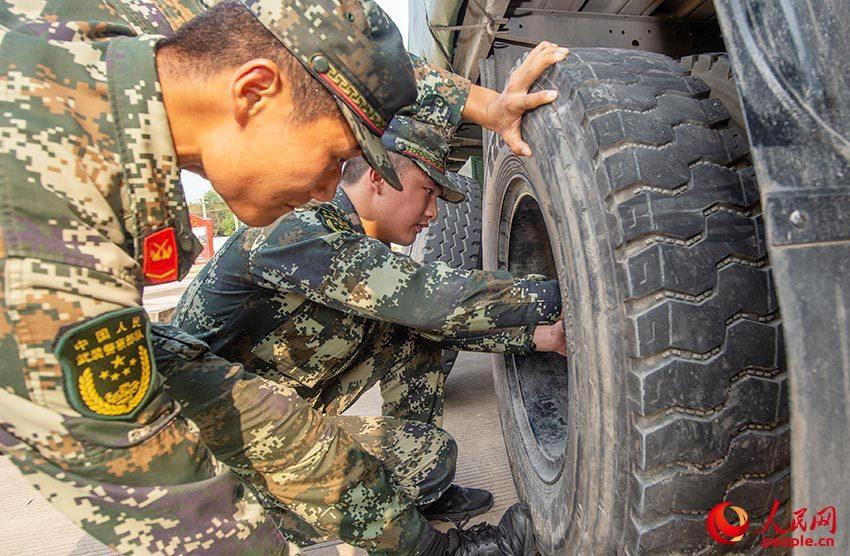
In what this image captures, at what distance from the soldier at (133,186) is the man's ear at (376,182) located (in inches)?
29.3

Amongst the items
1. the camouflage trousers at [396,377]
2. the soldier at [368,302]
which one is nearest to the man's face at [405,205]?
the soldier at [368,302]

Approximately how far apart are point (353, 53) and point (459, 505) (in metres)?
1.42

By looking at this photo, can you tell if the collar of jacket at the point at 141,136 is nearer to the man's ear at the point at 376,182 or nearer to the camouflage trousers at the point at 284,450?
the camouflage trousers at the point at 284,450

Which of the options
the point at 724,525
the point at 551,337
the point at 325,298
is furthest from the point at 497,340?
the point at 724,525

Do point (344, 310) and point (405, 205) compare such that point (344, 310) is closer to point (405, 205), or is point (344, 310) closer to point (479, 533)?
point (405, 205)

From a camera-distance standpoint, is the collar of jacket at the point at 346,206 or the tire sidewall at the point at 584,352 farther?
the collar of jacket at the point at 346,206

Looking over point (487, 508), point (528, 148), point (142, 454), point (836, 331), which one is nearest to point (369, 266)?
point (528, 148)

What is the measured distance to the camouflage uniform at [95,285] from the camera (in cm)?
72

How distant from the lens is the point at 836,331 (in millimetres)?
650

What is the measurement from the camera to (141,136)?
850mm

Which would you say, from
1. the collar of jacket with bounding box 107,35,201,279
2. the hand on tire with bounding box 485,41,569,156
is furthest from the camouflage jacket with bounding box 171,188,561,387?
the collar of jacket with bounding box 107,35,201,279

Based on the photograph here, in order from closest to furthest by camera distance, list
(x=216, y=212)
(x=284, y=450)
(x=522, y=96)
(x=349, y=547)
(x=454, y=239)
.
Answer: (x=522, y=96) → (x=284, y=450) → (x=349, y=547) → (x=454, y=239) → (x=216, y=212)

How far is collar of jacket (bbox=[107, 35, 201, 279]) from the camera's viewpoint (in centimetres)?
84

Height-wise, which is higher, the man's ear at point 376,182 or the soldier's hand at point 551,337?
the man's ear at point 376,182
